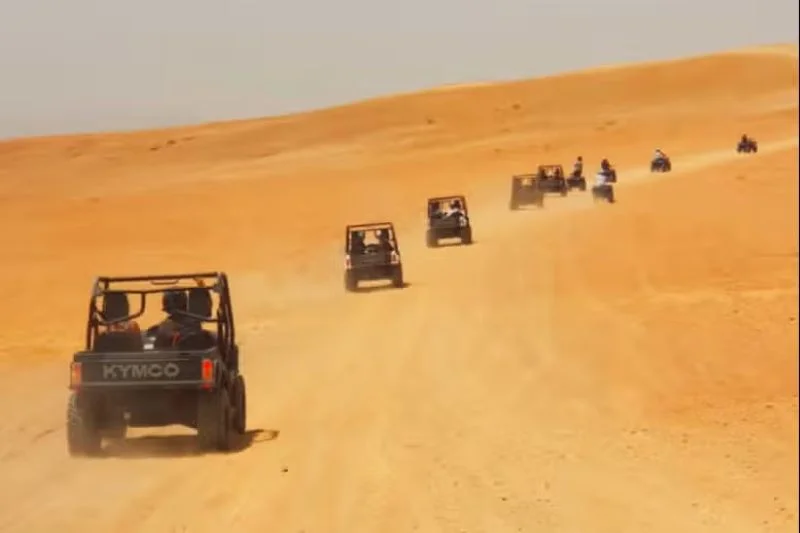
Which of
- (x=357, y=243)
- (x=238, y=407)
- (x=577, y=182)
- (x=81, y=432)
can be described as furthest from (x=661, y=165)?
(x=81, y=432)

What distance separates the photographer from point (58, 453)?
11.5m

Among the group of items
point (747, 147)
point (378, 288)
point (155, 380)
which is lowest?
point (155, 380)

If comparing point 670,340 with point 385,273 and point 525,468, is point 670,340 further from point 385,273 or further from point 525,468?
point 385,273

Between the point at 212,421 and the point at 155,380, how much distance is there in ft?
1.78

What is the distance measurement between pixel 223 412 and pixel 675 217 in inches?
925

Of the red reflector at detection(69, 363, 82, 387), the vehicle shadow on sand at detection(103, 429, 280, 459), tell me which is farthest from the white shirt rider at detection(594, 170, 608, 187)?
the red reflector at detection(69, 363, 82, 387)

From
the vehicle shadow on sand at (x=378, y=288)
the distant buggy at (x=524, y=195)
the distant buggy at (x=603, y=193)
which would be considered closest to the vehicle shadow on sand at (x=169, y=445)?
the vehicle shadow on sand at (x=378, y=288)

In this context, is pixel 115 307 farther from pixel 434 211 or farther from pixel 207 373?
pixel 434 211

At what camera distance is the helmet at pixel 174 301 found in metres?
11.6

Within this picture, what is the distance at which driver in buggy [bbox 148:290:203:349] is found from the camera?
37.8ft

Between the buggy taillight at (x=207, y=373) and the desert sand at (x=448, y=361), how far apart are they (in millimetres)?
574

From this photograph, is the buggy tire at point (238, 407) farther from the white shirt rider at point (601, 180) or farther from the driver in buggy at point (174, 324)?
the white shirt rider at point (601, 180)

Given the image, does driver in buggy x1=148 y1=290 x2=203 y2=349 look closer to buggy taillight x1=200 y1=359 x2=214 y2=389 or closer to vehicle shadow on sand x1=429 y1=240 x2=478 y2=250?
buggy taillight x1=200 y1=359 x2=214 y2=389

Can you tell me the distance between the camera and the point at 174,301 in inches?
462
